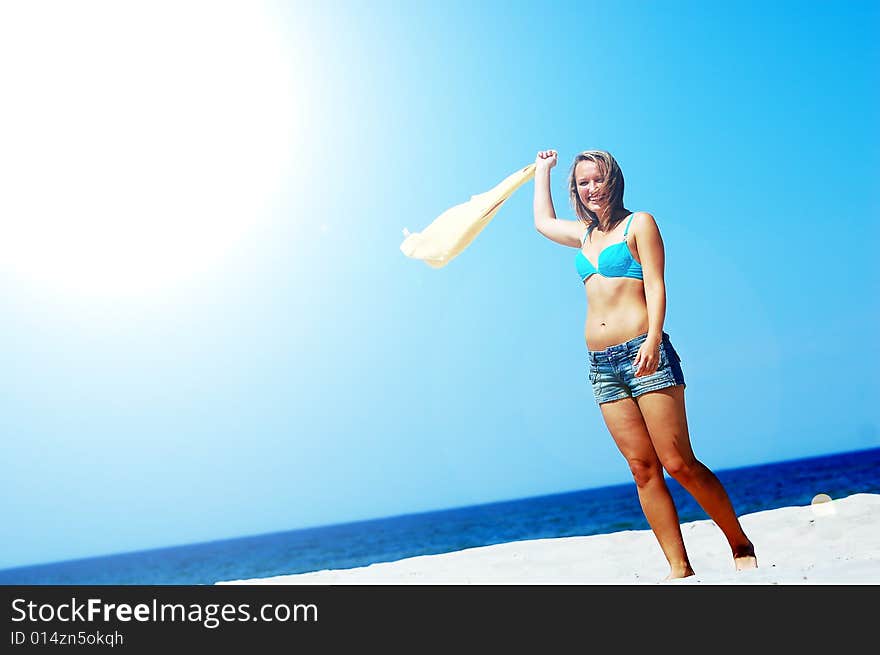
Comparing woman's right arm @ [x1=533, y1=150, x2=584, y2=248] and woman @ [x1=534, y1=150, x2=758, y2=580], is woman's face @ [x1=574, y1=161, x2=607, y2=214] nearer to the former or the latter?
woman @ [x1=534, y1=150, x2=758, y2=580]

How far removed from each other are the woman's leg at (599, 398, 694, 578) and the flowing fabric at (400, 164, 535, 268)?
1406 millimetres

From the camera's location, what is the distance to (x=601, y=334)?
398cm

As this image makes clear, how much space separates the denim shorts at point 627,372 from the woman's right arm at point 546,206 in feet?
2.40

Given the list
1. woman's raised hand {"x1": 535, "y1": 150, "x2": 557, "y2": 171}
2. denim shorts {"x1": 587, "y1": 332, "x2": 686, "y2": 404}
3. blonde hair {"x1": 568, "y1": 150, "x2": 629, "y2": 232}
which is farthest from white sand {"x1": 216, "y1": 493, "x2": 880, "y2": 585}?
woman's raised hand {"x1": 535, "y1": 150, "x2": 557, "y2": 171}

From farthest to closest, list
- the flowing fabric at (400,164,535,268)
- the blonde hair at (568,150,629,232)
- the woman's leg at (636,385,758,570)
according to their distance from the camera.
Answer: the flowing fabric at (400,164,535,268) → the blonde hair at (568,150,629,232) → the woman's leg at (636,385,758,570)

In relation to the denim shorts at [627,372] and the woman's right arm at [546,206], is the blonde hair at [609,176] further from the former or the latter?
the denim shorts at [627,372]

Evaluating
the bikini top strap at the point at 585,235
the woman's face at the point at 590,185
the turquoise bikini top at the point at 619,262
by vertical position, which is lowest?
the turquoise bikini top at the point at 619,262

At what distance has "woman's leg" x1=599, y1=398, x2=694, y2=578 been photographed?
390 centimetres

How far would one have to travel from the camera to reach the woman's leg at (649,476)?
12.8 ft

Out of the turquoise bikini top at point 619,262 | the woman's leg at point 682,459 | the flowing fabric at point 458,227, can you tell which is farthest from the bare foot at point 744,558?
the flowing fabric at point 458,227

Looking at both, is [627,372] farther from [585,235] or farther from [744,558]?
[744,558]

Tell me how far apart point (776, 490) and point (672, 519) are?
33119 mm

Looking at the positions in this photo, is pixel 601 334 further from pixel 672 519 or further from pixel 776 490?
pixel 776 490
